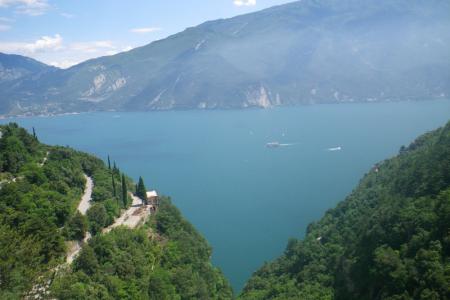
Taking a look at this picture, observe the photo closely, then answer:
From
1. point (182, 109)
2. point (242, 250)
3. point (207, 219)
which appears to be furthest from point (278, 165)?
point (182, 109)

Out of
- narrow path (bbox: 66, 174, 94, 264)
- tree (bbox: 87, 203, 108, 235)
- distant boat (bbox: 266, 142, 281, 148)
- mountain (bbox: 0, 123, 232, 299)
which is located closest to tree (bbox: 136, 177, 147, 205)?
mountain (bbox: 0, 123, 232, 299)

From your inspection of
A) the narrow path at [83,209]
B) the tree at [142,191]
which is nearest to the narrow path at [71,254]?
the narrow path at [83,209]

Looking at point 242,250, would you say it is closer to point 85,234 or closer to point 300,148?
point 85,234

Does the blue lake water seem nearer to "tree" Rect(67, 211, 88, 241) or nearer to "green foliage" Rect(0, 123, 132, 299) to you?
"green foliage" Rect(0, 123, 132, 299)

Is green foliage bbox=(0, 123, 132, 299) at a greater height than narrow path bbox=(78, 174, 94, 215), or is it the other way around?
green foliage bbox=(0, 123, 132, 299)

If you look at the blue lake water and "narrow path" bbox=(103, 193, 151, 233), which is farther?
the blue lake water

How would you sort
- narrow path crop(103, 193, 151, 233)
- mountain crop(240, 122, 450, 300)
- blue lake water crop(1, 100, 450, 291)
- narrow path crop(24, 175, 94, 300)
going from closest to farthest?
narrow path crop(24, 175, 94, 300)
mountain crop(240, 122, 450, 300)
narrow path crop(103, 193, 151, 233)
blue lake water crop(1, 100, 450, 291)

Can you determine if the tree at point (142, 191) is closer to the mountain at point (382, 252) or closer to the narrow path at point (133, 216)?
the narrow path at point (133, 216)

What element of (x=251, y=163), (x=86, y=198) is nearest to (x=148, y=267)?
(x=86, y=198)
